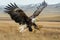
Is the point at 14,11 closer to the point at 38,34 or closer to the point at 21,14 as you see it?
the point at 21,14

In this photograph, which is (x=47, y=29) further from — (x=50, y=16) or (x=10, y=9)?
(x=10, y=9)

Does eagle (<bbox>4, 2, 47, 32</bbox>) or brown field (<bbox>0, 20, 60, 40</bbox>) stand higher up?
eagle (<bbox>4, 2, 47, 32</bbox>)

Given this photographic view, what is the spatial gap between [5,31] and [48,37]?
78.0 inches

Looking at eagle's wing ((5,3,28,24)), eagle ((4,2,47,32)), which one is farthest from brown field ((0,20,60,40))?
eagle's wing ((5,3,28,24))

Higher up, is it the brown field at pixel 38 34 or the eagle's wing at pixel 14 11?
the eagle's wing at pixel 14 11

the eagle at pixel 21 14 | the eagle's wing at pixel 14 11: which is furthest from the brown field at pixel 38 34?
the eagle's wing at pixel 14 11

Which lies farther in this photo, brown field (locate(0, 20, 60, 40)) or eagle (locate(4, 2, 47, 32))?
brown field (locate(0, 20, 60, 40))

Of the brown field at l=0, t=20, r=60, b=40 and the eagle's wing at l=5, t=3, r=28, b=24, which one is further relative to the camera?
the brown field at l=0, t=20, r=60, b=40

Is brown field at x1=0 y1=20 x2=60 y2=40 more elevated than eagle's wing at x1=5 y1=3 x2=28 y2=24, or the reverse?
eagle's wing at x1=5 y1=3 x2=28 y2=24

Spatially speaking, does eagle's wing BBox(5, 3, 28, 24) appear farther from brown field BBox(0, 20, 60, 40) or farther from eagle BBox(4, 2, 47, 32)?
brown field BBox(0, 20, 60, 40)

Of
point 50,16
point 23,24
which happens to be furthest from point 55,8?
point 23,24

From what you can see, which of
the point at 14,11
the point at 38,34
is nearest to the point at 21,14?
the point at 14,11

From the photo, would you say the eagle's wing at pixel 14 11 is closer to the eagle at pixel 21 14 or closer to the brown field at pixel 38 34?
the eagle at pixel 21 14

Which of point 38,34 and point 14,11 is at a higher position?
point 14,11
